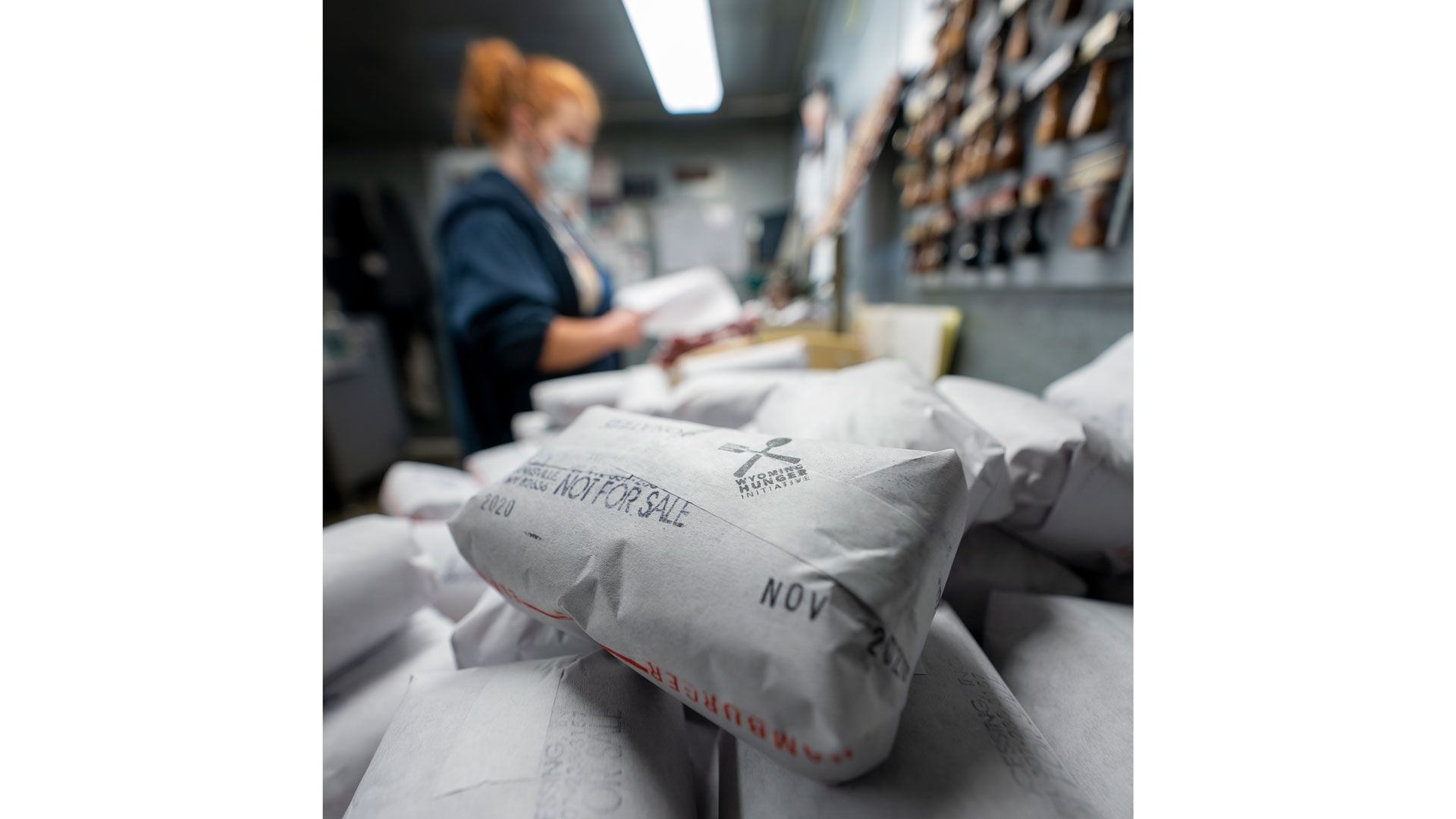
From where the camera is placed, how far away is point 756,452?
0.40 m

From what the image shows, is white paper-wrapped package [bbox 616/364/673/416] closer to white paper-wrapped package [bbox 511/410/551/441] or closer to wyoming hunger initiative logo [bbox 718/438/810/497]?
white paper-wrapped package [bbox 511/410/551/441]

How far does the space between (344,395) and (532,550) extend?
10.9 feet

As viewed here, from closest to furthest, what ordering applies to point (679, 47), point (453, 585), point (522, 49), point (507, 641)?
1. point (507, 641)
2. point (453, 585)
3. point (679, 47)
4. point (522, 49)

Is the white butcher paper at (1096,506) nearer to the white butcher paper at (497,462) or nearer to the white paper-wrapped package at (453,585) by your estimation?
the white paper-wrapped package at (453,585)

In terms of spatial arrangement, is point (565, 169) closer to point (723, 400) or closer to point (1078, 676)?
point (723, 400)

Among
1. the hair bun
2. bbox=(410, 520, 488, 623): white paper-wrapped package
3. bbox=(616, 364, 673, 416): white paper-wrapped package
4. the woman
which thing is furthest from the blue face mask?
bbox=(410, 520, 488, 623): white paper-wrapped package

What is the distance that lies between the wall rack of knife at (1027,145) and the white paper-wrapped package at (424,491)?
1.03 m

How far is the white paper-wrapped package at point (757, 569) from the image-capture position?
29cm

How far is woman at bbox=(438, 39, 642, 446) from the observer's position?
1302mm

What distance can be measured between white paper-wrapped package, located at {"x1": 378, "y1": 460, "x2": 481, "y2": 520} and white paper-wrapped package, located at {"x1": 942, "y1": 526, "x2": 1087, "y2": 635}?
0.71 meters

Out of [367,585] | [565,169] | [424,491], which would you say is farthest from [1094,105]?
[565,169]

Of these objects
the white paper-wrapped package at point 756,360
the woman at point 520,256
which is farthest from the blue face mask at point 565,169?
the white paper-wrapped package at point 756,360

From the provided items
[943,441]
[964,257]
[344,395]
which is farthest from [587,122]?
[344,395]

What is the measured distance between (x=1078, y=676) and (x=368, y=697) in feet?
2.23
